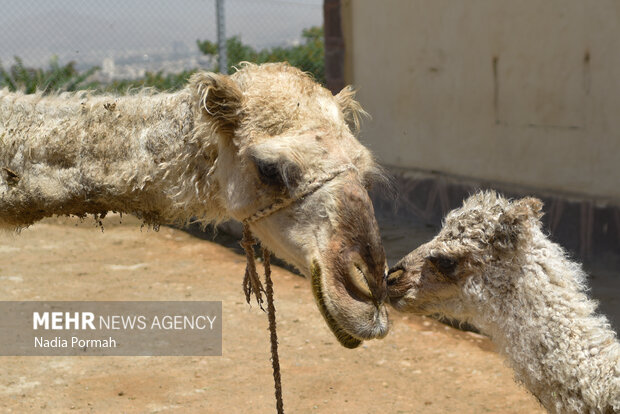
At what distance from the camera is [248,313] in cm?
676

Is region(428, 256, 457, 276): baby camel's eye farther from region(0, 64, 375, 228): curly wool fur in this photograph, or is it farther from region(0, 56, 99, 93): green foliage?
→ region(0, 56, 99, 93): green foliage

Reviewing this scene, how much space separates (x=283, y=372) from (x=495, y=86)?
14.0ft

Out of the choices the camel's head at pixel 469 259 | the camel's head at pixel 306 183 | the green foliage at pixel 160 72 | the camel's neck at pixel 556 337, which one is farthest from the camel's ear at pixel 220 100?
the green foliage at pixel 160 72

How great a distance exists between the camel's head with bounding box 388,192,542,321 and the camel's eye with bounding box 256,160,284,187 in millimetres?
1239

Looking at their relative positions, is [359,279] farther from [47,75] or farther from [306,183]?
[47,75]

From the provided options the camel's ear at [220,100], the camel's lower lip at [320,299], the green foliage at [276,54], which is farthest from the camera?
the green foliage at [276,54]

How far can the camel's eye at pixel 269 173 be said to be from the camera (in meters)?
2.30

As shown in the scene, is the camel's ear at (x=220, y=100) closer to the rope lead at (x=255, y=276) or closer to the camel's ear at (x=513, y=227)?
the rope lead at (x=255, y=276)

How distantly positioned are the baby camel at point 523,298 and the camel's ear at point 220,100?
52.9 inches

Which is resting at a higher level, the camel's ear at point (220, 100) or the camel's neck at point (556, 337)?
the camel's ear at point (220, 100)

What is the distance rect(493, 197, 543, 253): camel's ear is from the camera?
3.13m

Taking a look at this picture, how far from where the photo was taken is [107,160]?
8.57 ft

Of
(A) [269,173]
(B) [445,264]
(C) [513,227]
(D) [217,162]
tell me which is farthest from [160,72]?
(A) [269,173]

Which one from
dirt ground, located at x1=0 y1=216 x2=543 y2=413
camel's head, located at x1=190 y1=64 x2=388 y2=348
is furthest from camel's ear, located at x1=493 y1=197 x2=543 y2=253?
dirt ground, located at x1=0 y1=216 x2=543 y2=413
